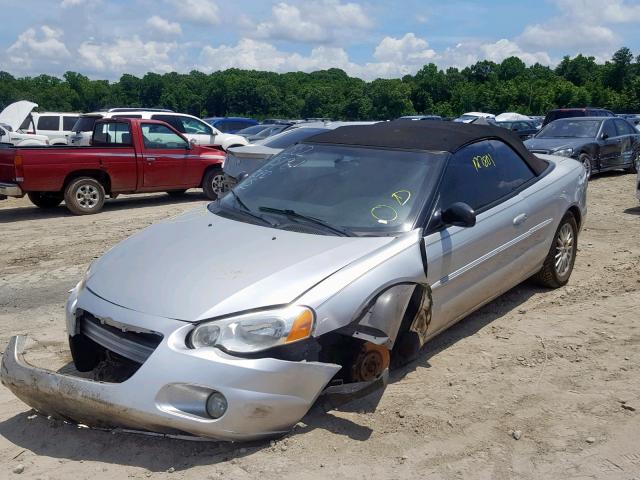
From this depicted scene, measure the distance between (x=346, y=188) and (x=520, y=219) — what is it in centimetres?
153

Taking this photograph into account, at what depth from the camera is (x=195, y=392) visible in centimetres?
323

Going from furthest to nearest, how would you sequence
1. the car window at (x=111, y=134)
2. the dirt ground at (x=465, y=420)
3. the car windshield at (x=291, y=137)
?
the car window at (x=111, y=134) < the car windshield at (x=291, y=137) < the dirt ground at (x=465, y=420)

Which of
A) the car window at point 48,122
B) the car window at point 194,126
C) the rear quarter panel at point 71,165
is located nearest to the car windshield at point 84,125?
the car window at point 194,126

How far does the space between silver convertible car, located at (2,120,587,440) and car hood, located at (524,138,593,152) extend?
367 inches

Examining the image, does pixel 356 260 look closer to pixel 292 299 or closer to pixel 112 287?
pixel 292 299

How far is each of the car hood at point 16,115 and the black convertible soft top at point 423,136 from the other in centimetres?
1807

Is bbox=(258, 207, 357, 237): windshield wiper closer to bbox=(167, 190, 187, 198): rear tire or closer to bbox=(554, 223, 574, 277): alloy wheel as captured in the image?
bbox=(554, 223, 574, 277): alloy wheel

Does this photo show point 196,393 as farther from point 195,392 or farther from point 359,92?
point 359,92

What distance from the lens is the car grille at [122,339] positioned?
3414 millimetres

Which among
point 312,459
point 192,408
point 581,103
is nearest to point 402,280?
point 312,459

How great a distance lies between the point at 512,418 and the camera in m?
3.83

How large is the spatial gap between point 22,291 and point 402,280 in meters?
4.41

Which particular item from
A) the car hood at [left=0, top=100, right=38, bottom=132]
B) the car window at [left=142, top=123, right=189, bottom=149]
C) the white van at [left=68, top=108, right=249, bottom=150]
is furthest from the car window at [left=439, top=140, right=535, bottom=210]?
the car hood at [left=0, top=100, right=38, bottom=132]

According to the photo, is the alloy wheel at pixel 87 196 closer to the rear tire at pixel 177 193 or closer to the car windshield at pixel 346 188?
the rear tire at pixel 177 193
